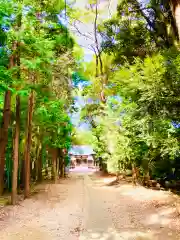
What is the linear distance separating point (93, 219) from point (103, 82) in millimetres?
14213

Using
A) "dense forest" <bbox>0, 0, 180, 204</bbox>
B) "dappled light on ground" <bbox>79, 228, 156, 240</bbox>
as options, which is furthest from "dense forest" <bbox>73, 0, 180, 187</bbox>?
"dappled light on ground" <bbox>79, 228, 156, 240</bbox>

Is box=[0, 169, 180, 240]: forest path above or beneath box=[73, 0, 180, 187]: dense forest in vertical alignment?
beneath

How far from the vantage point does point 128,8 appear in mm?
11656

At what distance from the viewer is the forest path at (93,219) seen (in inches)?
206

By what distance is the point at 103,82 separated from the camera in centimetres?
1964

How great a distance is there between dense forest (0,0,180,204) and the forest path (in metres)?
1.49

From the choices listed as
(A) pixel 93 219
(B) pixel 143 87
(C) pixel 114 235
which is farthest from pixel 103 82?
(C) pixel 114 235

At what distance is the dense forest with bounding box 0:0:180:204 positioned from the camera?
21.9 ft

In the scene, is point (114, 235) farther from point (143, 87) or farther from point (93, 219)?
point (143, 87)

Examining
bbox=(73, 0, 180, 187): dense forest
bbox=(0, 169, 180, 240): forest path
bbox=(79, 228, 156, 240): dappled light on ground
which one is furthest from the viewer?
bbox=(73, 0, 180, 187): dense forest

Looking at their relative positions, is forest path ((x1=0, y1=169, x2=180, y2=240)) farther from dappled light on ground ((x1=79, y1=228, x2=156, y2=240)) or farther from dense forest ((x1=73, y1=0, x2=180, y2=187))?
dense forest ((x1=73, y1=0, x2=180, y2=187))

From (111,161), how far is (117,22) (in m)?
7.38

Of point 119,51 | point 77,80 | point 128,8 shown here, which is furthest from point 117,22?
point 77,80

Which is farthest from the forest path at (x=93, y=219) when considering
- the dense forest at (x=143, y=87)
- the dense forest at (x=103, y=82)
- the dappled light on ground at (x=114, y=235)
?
the dense forest at (x=143, y=87)
